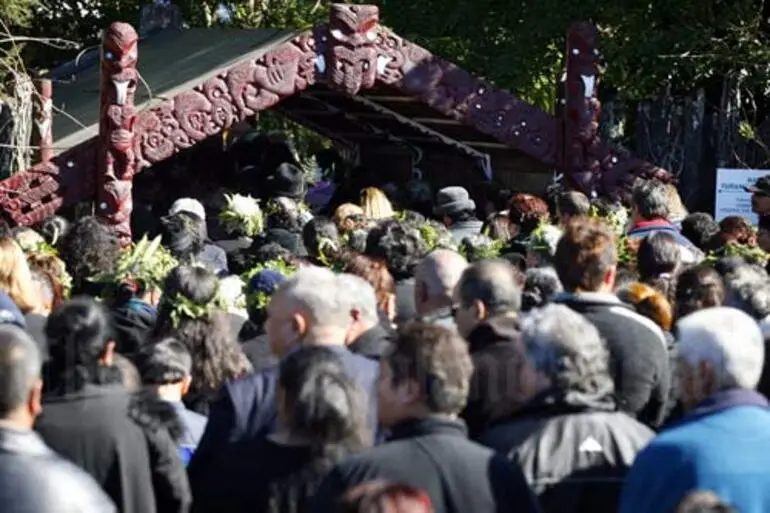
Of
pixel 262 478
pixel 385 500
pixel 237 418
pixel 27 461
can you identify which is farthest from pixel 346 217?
pixel 385 500

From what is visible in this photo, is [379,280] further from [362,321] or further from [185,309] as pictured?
[362,321]

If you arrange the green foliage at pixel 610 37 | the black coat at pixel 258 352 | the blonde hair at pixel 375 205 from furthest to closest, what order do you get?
the green foliage at pixel 610 37, the blonde hair at pixel 375 205, the black coat at pixel 258 352

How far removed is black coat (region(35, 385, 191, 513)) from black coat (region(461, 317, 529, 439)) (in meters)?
1.15

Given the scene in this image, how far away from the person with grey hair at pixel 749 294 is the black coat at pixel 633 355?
77cm

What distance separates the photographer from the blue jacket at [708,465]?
508 cm

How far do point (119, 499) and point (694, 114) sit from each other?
1308 cm

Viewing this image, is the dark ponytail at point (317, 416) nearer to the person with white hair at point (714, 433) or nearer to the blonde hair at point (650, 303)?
the person with white hair at point (714, 433)

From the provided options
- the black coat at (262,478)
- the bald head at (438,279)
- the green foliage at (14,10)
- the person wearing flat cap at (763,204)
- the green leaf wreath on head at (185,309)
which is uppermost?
the green foliage at (14,10)

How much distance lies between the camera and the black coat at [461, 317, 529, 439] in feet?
20.7

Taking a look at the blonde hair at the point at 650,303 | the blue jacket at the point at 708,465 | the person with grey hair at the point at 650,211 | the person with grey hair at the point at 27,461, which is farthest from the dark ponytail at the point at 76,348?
the person with grey hair at the point at 650,211

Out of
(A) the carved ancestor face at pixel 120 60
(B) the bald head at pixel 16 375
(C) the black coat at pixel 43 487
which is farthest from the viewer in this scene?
(A) the carved ancestor face at pixel 120 60

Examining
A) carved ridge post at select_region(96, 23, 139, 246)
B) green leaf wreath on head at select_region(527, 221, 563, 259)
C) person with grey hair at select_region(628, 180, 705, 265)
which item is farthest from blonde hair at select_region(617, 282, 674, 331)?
carved ridge post at select_region(96, 23, 139, 246)

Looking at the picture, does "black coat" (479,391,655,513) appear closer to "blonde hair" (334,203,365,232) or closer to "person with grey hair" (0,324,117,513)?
"person with grey hair" (0,324,117,513)

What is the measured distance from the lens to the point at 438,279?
296 inches
